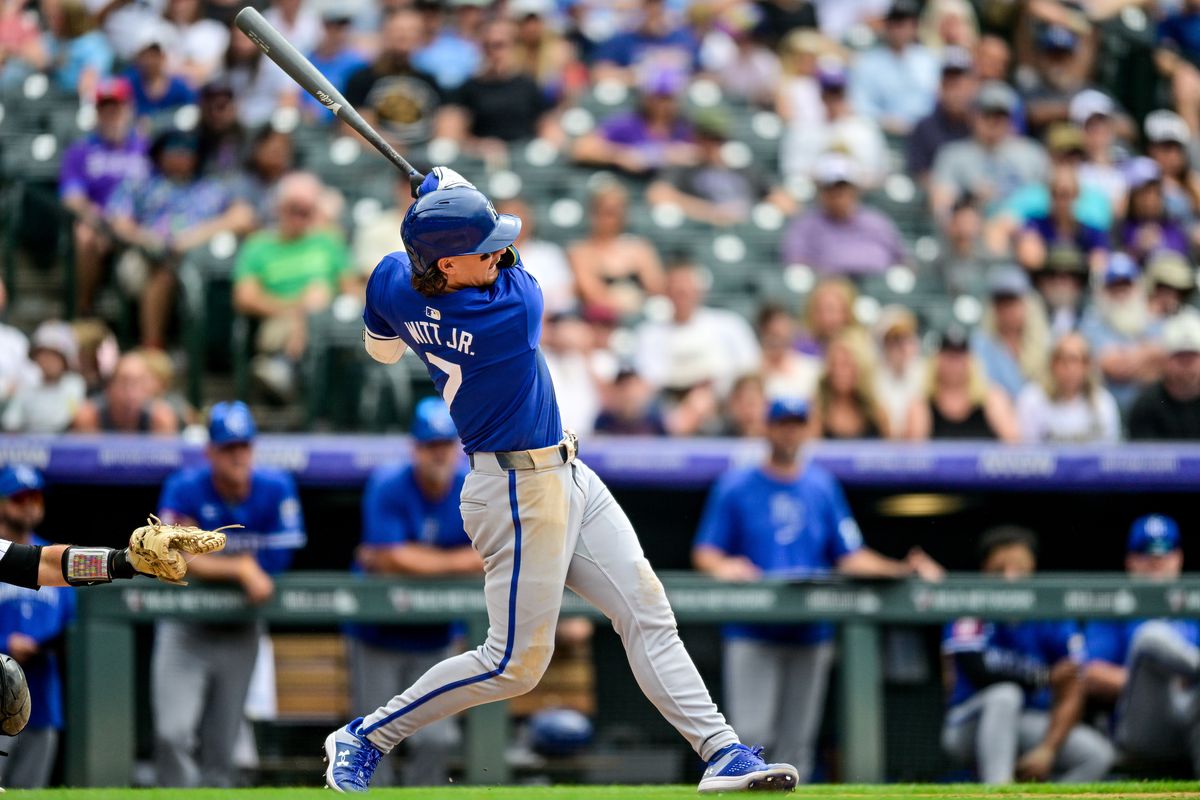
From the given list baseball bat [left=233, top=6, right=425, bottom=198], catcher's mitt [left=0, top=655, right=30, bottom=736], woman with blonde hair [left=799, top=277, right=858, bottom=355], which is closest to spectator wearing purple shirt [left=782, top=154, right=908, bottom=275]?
woman with blonde hair [left=799, top=277, right=858, bottom=355]

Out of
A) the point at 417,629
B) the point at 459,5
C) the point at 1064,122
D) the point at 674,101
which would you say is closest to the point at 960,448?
the point at 417,629

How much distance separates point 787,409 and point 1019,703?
5.12 ft

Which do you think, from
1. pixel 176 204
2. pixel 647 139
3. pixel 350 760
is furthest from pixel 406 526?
pixel 647 139

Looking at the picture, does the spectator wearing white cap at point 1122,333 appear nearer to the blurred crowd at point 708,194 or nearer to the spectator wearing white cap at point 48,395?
the blurred crowd at point 708,194

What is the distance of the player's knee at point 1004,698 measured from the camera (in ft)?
24.1

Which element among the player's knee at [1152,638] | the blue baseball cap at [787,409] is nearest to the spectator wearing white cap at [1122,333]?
the player's knee at [1152,638]

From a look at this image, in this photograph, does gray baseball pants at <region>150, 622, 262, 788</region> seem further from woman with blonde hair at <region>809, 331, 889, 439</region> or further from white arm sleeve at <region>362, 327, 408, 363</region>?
woman with blonde hair at <region>809, 331, 889, 439</region>

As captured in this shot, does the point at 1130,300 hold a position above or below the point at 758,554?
above

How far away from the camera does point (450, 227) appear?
4.82 metres

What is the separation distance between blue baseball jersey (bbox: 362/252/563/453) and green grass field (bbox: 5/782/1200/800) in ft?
3.31

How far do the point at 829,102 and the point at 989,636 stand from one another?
4.77m

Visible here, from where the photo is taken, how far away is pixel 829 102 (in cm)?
1133

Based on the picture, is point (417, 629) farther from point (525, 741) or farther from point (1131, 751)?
point (1131, 751)

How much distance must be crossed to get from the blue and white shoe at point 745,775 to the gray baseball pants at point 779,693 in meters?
2.20
